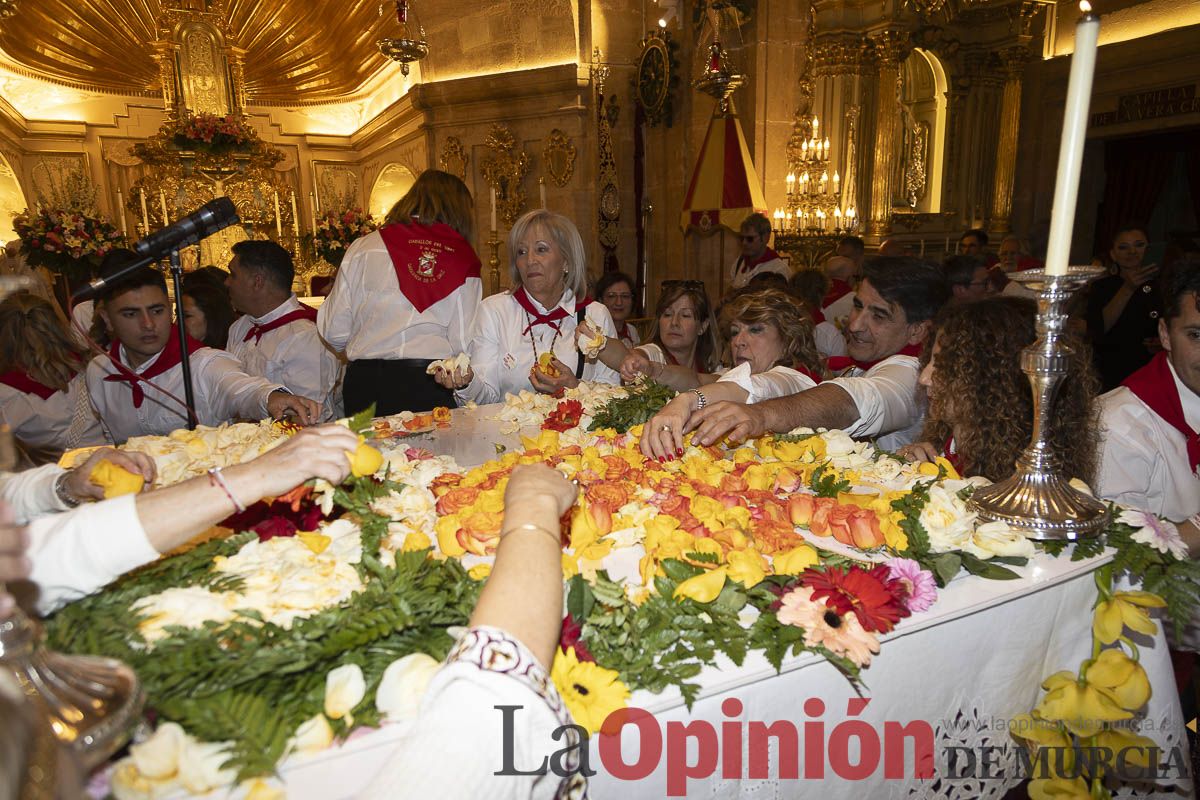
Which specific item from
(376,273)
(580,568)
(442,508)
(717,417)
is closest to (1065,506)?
(717,417)

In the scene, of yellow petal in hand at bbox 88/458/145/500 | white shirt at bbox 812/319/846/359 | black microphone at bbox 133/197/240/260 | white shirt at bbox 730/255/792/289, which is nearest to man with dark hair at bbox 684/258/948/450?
yellow petal in hand at bbox 88/458/145/500

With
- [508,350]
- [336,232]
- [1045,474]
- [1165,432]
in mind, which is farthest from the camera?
[336,232]

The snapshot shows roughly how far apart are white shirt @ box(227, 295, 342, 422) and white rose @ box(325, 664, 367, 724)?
357cm

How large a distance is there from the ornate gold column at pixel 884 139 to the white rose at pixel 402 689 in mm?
8894

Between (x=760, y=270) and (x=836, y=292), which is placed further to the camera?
(x=760, y=270)

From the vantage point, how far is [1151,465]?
235 centimetres

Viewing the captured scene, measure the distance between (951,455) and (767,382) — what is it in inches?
27.7

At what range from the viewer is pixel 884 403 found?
109 inches

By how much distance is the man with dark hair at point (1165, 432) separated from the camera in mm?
2332

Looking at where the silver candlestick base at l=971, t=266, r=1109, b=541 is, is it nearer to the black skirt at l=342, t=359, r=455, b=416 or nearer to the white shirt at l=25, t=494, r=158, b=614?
the white shirt at l=25, t=494, r=158, b=614

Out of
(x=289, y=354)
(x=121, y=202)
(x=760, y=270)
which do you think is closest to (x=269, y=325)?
(x=289, y=354)

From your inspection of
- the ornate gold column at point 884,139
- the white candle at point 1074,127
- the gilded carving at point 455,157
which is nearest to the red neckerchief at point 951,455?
the white candle at point 1074,127

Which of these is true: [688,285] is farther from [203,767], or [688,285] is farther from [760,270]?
[203,767]

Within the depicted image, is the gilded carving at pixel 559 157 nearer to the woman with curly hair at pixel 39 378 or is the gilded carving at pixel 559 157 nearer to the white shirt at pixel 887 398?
the woman with curly hair at pixel 39 378
